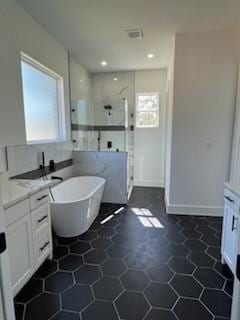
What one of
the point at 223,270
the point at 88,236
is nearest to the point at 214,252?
the point at 223,270

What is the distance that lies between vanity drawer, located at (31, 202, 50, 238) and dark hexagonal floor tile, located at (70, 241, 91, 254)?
52 centimetres

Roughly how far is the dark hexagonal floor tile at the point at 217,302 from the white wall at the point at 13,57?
8.15 feet

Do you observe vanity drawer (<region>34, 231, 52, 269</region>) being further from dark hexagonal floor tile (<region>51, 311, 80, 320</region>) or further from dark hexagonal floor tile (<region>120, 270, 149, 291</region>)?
dark hexagonal floor tile (<region>120, 270, 149, 291</region>)

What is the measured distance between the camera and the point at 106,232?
2.96 meters

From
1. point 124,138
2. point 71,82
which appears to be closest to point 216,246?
point 124,138

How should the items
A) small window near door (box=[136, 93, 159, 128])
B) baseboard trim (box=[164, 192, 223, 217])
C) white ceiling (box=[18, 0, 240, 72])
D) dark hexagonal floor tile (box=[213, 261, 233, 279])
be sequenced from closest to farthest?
dark hexagonal floor tile (box=[213, 261, 233, 279]) → white ceiling (box=[18, 0, 240, 72]) → baseboard trim (box=[164, 192, 223, 217]) → small window near door (box=[136, 93, 159, 128])

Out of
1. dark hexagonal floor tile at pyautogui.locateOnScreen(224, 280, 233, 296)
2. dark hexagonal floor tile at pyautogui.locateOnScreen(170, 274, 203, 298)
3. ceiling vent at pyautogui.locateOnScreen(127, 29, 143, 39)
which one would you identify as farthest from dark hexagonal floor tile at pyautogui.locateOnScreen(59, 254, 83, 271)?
ceiling vent at pyautogui.locateOnScreen(127, 29, 143, 39)

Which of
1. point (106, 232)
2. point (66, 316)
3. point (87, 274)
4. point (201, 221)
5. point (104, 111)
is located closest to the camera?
point (66, 316)

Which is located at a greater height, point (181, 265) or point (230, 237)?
point (230, 237)

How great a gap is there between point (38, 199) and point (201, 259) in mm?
1886

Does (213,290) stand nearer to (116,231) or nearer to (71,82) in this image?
(116,231)

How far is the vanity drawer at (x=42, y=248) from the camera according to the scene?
6.60 ft

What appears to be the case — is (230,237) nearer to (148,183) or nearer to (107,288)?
(107,288)

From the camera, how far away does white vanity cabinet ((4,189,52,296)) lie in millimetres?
1647
